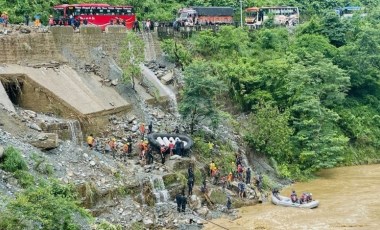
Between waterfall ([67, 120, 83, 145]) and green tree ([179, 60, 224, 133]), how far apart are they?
623 centimetres

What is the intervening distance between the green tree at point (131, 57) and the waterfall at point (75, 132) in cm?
595

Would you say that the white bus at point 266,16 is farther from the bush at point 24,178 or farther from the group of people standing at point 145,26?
the bush at point 24,178

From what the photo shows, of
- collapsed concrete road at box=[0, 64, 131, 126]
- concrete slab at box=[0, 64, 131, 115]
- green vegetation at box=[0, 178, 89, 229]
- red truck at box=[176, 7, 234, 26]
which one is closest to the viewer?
green vegetation at box=[0, 178, 89, 229]

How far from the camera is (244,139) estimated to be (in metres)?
36.1

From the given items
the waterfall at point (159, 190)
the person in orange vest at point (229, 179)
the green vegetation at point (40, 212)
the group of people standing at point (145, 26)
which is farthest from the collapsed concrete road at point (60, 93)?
the green vegetation at point (40, 212)

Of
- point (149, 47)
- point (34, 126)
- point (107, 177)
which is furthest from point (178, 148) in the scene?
point (149, 47)

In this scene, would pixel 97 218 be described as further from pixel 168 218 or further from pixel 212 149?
pixel 212 149

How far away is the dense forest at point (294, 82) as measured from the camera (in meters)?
35.8

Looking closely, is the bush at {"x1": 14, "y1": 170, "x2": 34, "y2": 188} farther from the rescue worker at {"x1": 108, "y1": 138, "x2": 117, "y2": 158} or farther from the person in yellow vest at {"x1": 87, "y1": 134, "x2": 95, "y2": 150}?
the rescue worker at {"x1": 108, "y1": 138, "x2": 117, "y2": 158}

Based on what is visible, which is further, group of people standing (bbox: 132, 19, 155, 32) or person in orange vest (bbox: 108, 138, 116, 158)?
group of people standing (bbox: 132, 19, 155, 32)

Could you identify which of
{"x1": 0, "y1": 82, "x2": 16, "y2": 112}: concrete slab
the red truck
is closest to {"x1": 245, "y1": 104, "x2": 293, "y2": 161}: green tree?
{"x1": 0, "y1": 82, "x2": 16, "y2": 112}: concrete slab

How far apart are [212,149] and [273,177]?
177 inches

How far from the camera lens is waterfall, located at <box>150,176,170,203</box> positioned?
1060 inches

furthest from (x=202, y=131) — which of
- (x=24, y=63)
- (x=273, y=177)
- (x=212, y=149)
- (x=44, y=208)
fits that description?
(x=44, y=208)
